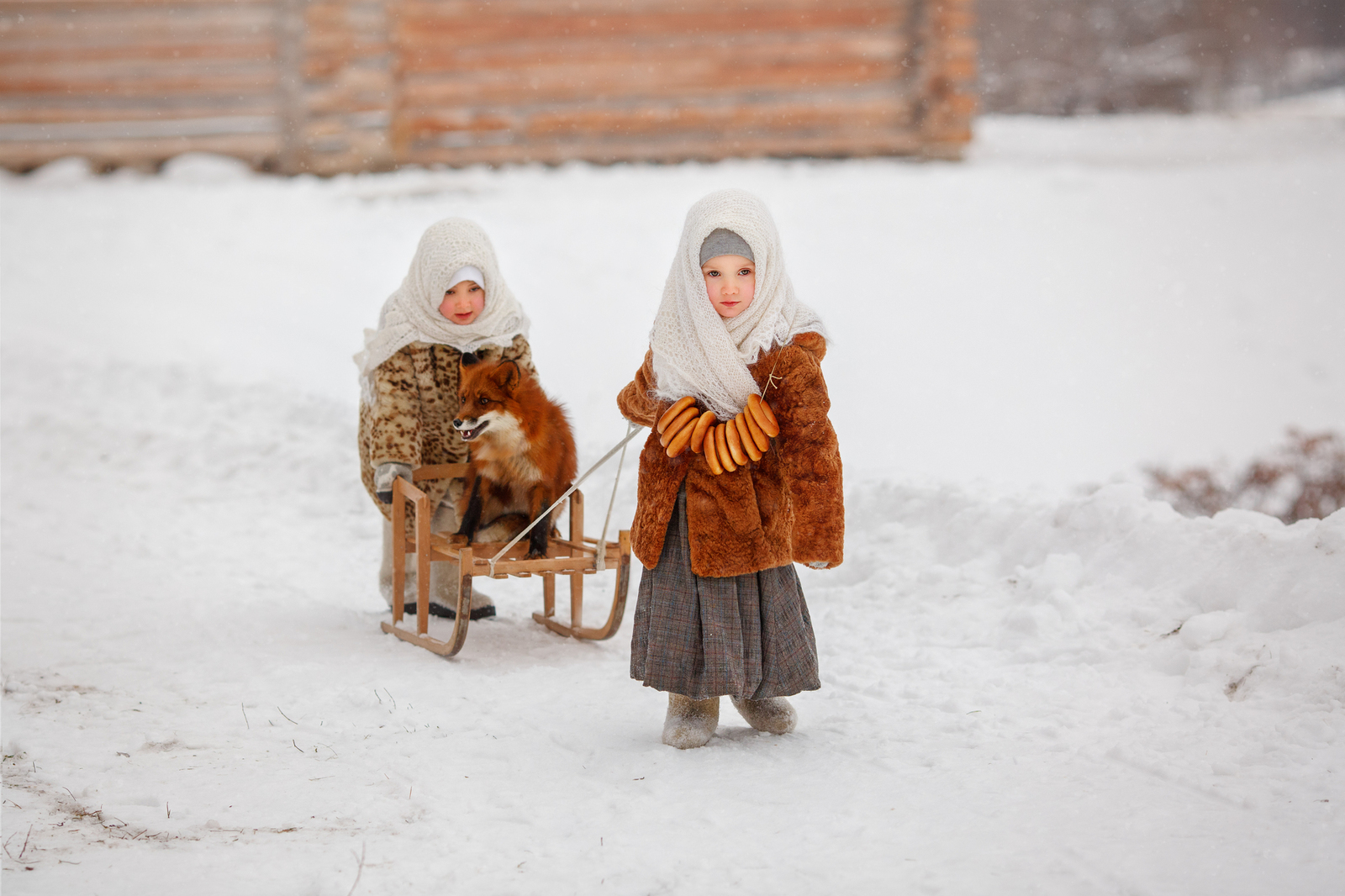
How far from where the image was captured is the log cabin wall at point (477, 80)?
11.9 metres

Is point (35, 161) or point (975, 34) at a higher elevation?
point (975, 34)

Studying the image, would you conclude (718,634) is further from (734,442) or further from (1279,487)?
(1279,487)

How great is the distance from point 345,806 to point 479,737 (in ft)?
1.94

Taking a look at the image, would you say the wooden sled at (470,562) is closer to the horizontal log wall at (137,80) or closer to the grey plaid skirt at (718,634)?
the grey plaid skirt at (718,634)

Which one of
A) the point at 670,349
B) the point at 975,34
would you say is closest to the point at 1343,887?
the point at 670,349

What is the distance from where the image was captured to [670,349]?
334cm

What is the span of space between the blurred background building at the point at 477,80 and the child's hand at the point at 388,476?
27.2 ft

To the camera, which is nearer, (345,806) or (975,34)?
(345,806)

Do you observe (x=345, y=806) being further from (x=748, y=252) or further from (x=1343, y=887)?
(x=1343, y=887)

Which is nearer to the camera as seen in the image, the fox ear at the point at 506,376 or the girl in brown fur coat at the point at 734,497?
the girl in brown fur coat at the point at 734,497

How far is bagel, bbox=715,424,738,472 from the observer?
3164mm

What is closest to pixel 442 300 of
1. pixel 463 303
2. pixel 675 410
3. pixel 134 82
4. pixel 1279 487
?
pixel 463 303

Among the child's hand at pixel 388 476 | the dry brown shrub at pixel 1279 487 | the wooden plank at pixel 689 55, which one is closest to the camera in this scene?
the child's hand at pixel 388 476

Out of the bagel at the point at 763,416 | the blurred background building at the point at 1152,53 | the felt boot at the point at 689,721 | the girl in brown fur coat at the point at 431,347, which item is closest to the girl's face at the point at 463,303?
the girl in brown fur coat at the point at 431,347
